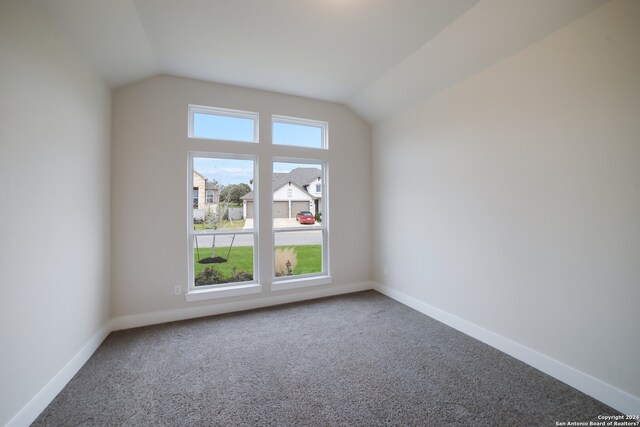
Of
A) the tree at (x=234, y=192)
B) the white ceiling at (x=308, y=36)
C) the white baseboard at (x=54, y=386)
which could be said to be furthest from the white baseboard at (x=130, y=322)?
the white ceiling at (x=308, y=36)

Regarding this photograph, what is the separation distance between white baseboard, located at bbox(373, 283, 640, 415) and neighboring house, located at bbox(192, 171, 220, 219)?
302cm

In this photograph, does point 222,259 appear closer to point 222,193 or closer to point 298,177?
point 222,193

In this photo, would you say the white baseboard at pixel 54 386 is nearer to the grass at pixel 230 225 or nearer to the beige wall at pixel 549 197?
the grass at pixel 230 225

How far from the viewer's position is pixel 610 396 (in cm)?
174

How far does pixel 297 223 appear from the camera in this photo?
12.7 feet

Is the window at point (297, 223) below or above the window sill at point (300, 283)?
above

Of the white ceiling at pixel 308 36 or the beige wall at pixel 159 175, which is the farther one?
the beige wall at pixel 159 175

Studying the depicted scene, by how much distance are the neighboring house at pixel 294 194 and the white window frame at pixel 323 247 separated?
82mm

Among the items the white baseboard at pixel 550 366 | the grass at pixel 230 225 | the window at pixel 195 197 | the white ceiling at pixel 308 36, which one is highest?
the white ceiling at pixel 308 36

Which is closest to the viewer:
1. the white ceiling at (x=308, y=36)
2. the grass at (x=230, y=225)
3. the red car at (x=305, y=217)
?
the white ceiling at (x=308, y=36)

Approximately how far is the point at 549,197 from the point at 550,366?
133cm

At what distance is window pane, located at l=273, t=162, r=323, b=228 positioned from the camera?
373 centimetres

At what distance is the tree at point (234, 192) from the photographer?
3468mm

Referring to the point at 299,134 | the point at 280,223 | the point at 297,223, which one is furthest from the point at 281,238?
the point at 299,134
